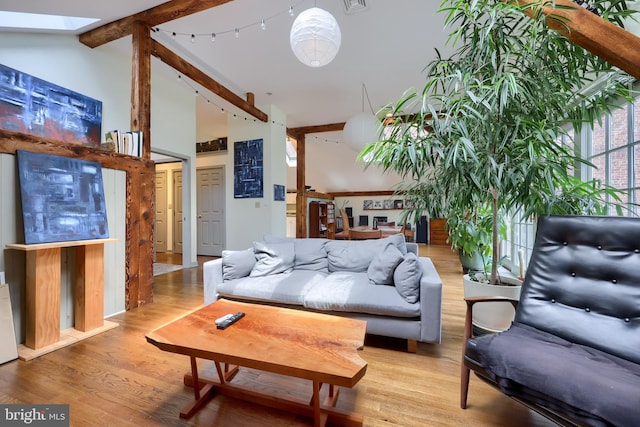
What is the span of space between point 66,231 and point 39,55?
6.50 ft

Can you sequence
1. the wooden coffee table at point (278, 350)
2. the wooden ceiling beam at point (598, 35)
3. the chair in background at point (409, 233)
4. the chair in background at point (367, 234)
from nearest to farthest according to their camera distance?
the wooden coffee table at point (278, 350) < the wooden ceiling beam at point (598, 35) < the chair in background at point (367, 234) < the chair in background at point (409, 233)

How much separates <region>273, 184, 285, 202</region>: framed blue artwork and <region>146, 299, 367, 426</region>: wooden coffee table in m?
A: 3.54

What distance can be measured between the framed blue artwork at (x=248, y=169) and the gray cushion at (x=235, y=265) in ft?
8.21

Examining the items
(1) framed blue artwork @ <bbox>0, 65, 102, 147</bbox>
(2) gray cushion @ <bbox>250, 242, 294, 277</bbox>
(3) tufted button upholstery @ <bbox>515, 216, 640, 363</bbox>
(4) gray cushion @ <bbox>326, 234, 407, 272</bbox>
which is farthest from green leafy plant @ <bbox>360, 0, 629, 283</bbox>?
(1) framed blue artwork @ <bbox>0, 65, 102, 147</bbox>

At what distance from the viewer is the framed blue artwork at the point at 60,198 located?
191 cm

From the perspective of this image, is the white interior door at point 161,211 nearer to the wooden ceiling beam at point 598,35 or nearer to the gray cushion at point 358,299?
the gray cushion at point 358,299

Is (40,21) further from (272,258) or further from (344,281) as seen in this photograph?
(344,281)

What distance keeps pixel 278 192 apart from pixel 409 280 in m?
3.64

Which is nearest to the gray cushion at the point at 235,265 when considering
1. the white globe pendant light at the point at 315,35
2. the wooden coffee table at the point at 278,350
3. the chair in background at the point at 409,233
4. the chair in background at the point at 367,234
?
the wooden coffee table at the point at 278,350

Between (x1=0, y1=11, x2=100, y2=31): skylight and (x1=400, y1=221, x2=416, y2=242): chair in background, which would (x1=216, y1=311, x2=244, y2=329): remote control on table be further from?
(x1=400, y1=221, x2=416, y2=242): chair in background

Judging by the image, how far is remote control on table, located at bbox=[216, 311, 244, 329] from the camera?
4.53 ft

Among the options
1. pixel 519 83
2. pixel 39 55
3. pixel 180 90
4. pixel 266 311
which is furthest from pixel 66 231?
pixel 519 83

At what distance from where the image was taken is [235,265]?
2.50 meters

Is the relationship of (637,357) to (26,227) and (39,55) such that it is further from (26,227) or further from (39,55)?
(39,55)
